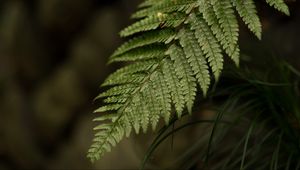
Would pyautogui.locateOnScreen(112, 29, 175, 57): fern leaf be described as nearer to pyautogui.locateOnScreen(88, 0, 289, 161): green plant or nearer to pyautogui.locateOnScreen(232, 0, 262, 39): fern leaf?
pyautogui.locateOnScreen(88, 0, 289, 161): green plant

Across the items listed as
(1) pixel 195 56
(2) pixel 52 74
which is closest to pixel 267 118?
(1) pixel 195 56

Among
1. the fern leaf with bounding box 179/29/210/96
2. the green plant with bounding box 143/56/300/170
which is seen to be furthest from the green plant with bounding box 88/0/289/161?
the green plant with bounding box 143/56/300/170

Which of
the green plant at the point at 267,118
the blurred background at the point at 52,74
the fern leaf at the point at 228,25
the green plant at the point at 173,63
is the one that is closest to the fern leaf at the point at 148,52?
the green plant at the point at 173,63

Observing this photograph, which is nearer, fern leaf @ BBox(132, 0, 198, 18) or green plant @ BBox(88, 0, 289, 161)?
green plant @ BBox(88, 0, 289, 161)

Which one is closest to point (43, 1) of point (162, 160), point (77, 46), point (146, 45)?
point (77, 46)

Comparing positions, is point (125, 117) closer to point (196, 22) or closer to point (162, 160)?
point (196, 22)

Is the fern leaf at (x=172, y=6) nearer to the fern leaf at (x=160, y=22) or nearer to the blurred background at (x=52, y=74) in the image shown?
the fern leaf at (x=160, y=22)
